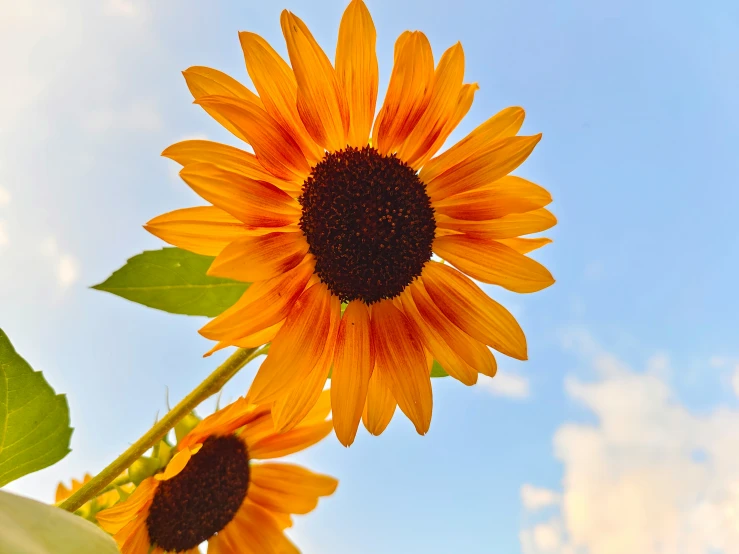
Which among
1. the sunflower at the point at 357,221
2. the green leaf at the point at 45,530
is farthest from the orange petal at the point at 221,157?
the green leaf at the point at 45,530

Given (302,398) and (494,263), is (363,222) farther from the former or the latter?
(302,398)

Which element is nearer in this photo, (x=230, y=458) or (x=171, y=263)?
(x=171, y=263)

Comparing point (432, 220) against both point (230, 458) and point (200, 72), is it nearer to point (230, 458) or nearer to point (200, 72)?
point (200, 72)

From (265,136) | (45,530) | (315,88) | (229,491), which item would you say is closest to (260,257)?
(265,136)

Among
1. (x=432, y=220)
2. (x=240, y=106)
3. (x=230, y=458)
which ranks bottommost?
(x=230, y=458)

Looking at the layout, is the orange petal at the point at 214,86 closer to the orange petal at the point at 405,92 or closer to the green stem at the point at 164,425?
the orange petal at the point at 405,92

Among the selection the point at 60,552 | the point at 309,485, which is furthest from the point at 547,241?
the point at 60,552

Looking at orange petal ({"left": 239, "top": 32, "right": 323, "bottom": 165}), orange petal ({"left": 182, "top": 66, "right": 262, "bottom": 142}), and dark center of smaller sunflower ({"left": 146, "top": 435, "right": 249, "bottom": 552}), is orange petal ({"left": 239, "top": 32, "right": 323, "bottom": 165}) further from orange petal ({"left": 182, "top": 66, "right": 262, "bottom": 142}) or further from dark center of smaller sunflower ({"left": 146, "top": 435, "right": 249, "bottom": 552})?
dark center of smaller sunflower ({"left": 146, "top": 435, "right": 249, "bottom": 552})
